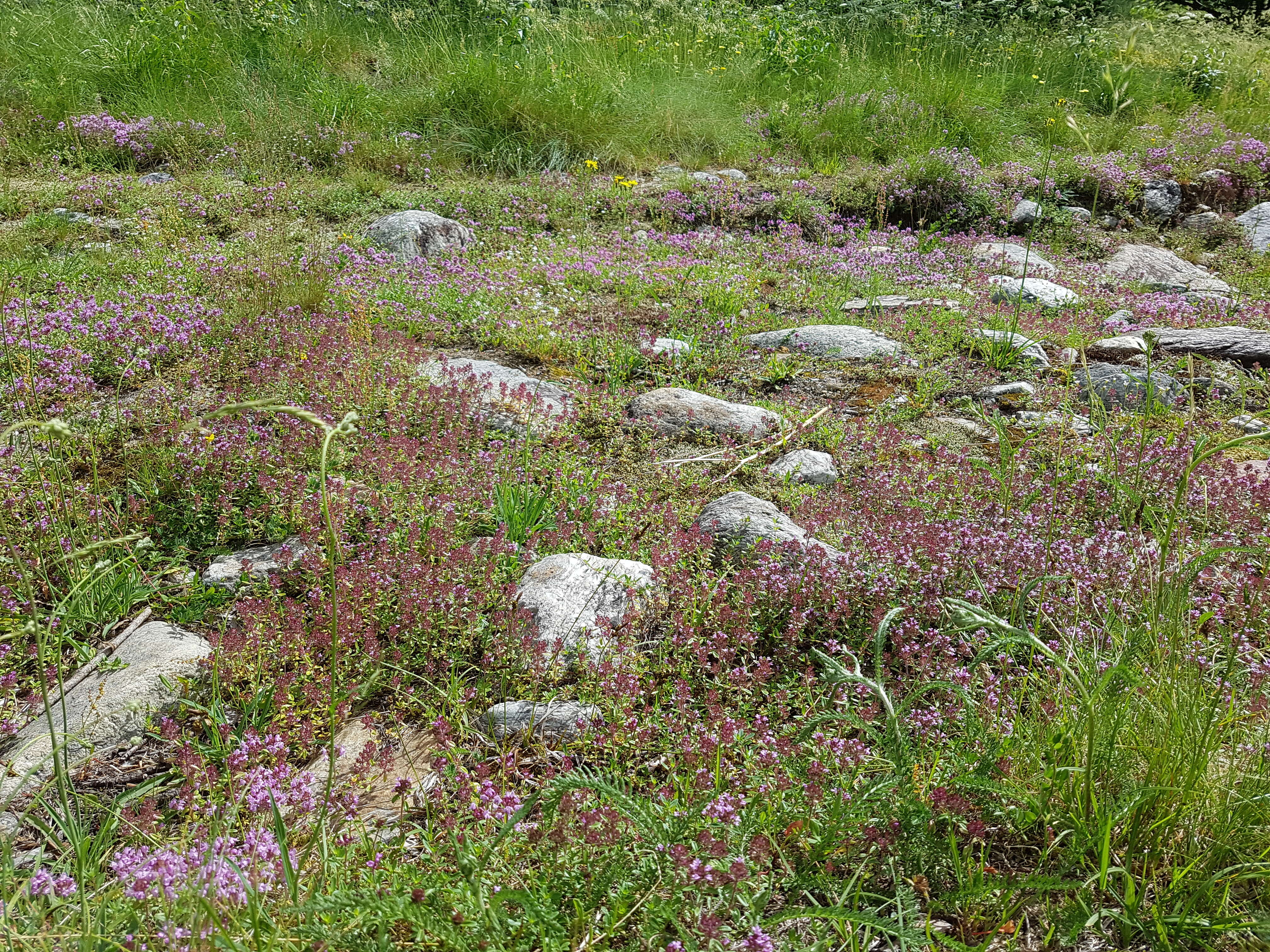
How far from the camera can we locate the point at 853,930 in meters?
→ 1.76

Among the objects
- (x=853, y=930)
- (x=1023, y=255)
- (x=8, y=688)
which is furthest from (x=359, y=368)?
(x=1023, y=255)

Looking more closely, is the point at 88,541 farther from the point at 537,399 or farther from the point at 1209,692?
the point at 1209,692

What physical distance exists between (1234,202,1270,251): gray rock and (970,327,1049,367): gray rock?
4.56 m

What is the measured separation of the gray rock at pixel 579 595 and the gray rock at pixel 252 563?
3.15 feet

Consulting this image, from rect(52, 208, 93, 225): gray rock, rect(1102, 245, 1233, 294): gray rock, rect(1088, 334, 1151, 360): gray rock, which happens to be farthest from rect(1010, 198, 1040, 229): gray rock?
rect(52, 208, 93, 225): gray rock

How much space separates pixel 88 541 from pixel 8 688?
853mm

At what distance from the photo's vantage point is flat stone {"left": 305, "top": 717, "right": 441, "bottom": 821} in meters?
2.29

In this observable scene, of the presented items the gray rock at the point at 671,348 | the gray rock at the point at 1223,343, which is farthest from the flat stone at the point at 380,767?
the gray rock at the point at 1223,343

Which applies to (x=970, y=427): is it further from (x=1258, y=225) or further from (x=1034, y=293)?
(x=1258, y=225)

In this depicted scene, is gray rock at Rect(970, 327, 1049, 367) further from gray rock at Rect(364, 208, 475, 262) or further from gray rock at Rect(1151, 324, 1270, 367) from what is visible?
gray rock at Rect(364, 208, 475, 262)

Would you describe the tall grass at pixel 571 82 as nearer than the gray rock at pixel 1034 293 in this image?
No

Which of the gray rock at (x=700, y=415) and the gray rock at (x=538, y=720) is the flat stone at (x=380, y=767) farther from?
the gray rock at (x=700, y=415)

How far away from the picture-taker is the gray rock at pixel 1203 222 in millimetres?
8844

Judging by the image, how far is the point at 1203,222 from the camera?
29.4ft
